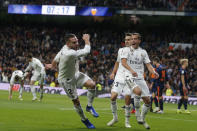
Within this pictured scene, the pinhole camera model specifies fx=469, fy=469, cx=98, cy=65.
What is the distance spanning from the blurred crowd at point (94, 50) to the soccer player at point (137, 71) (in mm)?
20699

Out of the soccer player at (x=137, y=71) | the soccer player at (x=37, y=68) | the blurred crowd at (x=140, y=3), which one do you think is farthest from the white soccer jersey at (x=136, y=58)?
the blurred crowd at (x=140, y=3)

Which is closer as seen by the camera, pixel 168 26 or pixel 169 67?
pixel 169 67

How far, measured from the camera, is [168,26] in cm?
4641

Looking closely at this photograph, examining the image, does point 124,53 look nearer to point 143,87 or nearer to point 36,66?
point 143,87

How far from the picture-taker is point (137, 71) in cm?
1325

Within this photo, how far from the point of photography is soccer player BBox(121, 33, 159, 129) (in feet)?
41.8

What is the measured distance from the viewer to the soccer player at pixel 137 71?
1275 cm

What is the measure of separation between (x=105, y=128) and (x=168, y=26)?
34.7 metres

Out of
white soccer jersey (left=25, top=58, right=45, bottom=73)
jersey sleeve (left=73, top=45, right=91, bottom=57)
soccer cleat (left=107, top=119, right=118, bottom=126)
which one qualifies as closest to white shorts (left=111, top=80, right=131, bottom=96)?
soccer cleat (left=107, top=119, right=118, bottom=126)

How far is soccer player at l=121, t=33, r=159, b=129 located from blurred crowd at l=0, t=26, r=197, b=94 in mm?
20699

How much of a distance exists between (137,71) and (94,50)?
30.9 meters

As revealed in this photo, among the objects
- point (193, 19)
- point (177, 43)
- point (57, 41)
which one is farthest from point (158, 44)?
point (57, 41)

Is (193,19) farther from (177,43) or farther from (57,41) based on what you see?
(57,41)

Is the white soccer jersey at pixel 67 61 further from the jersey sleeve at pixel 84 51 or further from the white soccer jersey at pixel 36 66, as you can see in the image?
the white soccer jersey at pixel 36 66
